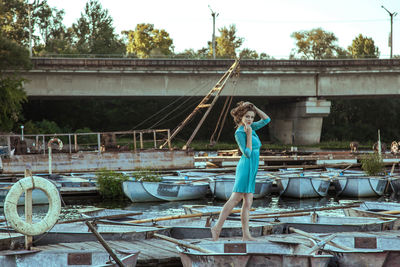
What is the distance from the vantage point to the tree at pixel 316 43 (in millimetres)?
89625

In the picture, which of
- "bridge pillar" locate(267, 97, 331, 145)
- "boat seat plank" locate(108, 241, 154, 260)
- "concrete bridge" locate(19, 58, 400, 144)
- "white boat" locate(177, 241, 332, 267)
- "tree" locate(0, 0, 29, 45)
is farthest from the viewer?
"tree" locate(0, 0, 29, 45)

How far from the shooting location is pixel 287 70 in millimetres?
47375

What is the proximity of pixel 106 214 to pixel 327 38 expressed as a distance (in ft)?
266

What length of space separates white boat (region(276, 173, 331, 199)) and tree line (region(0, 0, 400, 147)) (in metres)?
14.9

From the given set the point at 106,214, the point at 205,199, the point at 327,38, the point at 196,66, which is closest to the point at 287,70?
the point at 196,66

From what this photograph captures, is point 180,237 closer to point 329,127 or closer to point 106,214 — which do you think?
point 106,214

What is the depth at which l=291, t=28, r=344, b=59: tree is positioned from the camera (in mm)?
89625

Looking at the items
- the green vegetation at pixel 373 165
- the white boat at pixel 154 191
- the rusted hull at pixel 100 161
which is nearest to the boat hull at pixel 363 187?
the green vegetation at pixel 373 165

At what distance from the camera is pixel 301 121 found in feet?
167

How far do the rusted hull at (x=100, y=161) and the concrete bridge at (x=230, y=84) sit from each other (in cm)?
1583

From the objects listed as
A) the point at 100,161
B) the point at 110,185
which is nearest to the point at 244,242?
the point at 110,185

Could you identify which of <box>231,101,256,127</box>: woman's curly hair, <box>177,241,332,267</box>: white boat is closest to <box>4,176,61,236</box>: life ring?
<box>177,241,332,267</box>: white boat

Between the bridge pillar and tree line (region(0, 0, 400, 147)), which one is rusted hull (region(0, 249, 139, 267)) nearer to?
tree line (region(0, 0, 400, 147))

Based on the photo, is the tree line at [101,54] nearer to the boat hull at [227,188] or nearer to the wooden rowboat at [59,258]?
the boat hull at [227,188]
